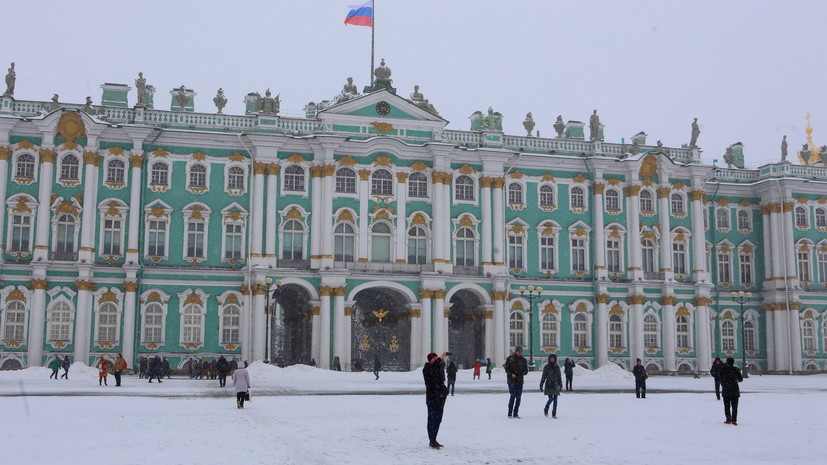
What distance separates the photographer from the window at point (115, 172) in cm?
5369

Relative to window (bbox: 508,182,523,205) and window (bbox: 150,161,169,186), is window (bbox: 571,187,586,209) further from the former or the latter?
window (bbox: 150,161,169,186)

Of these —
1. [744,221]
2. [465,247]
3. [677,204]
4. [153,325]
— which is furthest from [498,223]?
[153,325]

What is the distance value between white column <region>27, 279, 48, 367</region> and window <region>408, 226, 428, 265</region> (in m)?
19.8

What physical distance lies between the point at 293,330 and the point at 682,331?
25.8 m

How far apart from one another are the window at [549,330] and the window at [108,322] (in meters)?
26.1

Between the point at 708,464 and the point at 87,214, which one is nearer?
the point at 708,464

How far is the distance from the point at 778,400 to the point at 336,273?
29566mm

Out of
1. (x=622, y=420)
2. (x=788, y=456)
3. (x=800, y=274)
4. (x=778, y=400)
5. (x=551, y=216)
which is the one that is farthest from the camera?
(x=800, y=274)

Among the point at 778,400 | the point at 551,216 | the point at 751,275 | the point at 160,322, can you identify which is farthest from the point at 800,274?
the point at 160,322

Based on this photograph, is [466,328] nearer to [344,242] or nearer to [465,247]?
[465,247]

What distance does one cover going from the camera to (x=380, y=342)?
5772 cm

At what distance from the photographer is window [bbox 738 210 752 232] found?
65.8 metres

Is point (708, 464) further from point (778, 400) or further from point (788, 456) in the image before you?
point (778, 400)

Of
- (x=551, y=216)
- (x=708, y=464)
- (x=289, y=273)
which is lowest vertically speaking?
(x=708, y=464)
